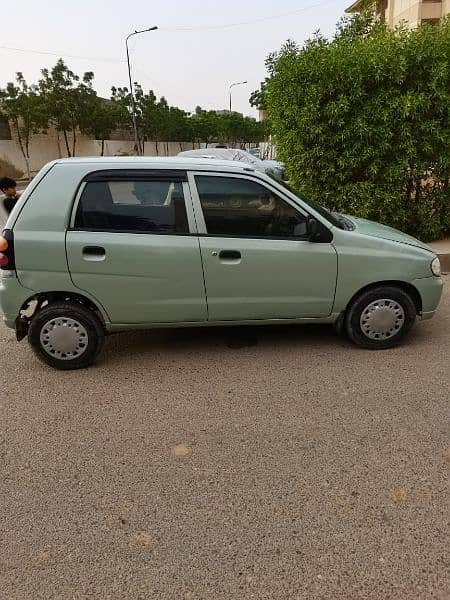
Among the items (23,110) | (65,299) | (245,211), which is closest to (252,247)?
(245,211)

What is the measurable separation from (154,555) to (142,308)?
6.55 ft

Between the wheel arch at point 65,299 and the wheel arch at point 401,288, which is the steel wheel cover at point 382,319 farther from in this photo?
the wheel arch at point 65,299

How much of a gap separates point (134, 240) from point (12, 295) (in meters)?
1.08

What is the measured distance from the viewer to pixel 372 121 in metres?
5.96

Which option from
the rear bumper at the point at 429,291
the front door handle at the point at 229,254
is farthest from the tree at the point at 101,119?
the rear bumper at the point at 429,291

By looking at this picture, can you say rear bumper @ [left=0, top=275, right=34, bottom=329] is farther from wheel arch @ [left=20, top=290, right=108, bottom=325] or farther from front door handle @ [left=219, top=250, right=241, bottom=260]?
front door handle @ [left=219, top=250, right=241, bottom=260]

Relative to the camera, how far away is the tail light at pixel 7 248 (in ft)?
11.0

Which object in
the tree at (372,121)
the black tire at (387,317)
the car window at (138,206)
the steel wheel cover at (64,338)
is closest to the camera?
the car window at (138,206)

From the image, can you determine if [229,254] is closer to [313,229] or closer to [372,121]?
[313,229]

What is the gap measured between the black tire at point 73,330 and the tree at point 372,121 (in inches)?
172

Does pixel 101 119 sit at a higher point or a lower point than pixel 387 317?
higher

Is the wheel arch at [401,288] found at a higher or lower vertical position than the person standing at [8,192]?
lower

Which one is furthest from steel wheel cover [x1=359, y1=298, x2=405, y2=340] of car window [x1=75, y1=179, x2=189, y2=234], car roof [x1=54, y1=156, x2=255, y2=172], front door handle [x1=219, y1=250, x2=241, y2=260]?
car window [x1=75, y1=179, x2=189, y2=234]

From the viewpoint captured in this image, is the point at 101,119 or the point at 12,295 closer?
the point at 12,295
